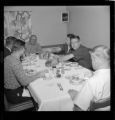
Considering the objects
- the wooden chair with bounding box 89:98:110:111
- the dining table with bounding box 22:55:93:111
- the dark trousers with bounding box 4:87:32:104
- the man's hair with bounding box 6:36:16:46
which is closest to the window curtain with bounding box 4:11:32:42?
the man's hair with bounding box 6:36:16:46

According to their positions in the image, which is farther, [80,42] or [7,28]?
[80,42]

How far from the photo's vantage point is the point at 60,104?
167 centimetres

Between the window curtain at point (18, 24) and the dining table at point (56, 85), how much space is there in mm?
222

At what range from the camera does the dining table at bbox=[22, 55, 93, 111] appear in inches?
65.7

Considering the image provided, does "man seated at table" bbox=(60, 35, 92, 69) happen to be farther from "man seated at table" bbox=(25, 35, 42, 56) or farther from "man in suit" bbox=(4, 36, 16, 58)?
"man in suit" bbox=(4, 36, 16, 58)

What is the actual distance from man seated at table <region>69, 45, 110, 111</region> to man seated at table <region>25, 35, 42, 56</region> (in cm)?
50

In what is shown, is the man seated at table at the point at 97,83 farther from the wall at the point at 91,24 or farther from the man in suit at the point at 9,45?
the man in suit at the point at 9,45

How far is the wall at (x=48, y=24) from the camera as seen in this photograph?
5.42ft

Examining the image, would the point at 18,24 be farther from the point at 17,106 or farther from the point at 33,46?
the point at 17,106

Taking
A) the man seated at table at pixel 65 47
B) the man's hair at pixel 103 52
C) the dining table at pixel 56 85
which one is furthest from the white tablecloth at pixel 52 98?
the man's hair at pixel 103 52

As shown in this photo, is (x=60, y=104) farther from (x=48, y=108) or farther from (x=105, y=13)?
(x=105, y=13)

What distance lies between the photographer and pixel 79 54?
1.93 metres
